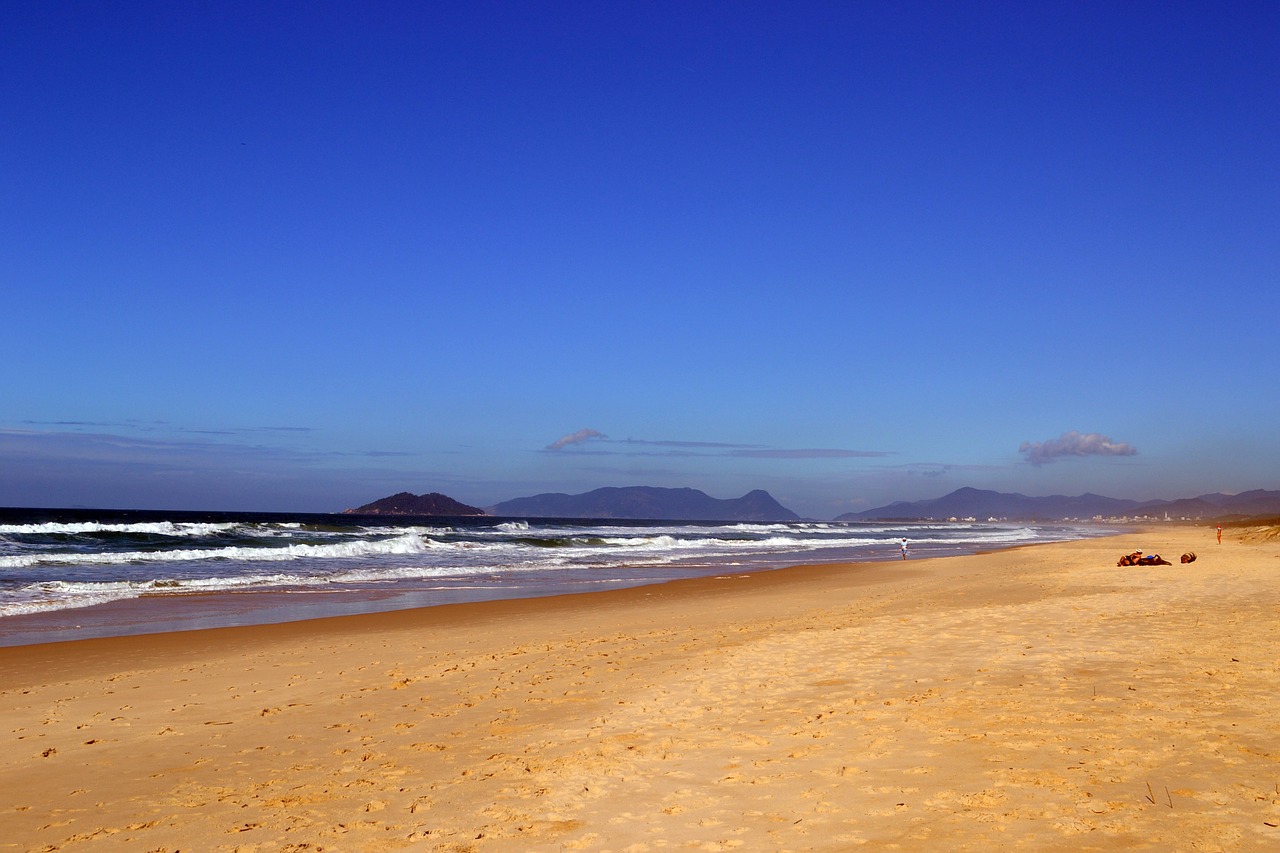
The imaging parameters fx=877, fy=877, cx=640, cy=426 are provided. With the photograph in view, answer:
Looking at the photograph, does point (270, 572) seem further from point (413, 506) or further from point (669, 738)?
point (413, 506)

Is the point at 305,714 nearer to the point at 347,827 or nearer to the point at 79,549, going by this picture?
the point at 347,827

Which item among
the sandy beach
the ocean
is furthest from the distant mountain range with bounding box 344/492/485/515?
the sandy beach

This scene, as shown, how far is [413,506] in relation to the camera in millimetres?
166500

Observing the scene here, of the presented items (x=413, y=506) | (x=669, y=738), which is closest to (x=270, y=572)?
(x=669, y=738)

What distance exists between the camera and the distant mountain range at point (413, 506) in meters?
156

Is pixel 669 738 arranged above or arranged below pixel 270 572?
above

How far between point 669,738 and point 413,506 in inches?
6550

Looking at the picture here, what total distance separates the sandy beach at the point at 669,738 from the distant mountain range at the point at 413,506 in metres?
144

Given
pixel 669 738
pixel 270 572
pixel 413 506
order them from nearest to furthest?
pixel 669 738
pixel 270 572
pixel 413 506

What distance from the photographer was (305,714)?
7617mm

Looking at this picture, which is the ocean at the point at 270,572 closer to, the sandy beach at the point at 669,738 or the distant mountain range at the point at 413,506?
the sandy beach at the point at 669,738

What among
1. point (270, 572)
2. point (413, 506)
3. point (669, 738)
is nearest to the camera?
point (669, 738)

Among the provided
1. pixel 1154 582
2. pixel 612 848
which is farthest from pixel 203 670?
pixel 1154 582

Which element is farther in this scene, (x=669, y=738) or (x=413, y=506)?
(x=413, y=506)
